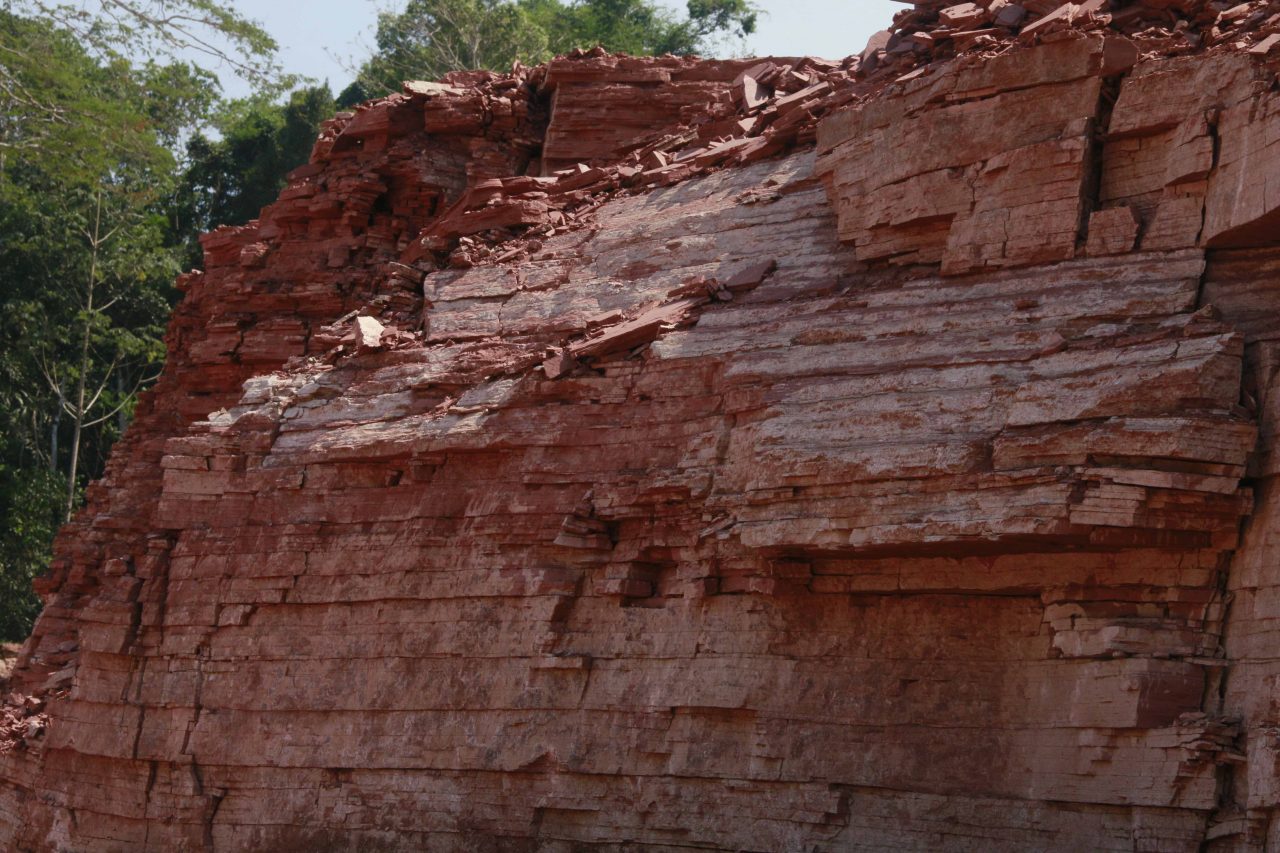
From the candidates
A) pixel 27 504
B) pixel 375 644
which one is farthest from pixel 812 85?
pixel 27 504

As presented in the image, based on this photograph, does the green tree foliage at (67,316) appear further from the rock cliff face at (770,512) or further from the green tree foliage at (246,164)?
the rock cliff face at (770,512)

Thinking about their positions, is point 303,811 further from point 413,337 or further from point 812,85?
point 812,85

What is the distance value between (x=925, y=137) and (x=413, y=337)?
5.64 m

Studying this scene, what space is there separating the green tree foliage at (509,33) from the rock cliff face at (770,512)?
1673cm

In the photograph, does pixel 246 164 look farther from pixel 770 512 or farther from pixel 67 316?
pixel 770 512

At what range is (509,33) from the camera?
3494 centimetres

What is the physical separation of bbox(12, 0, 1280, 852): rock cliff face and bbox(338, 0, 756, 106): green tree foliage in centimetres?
1673

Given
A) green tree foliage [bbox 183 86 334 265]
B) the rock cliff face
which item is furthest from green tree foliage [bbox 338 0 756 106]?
the rock cliff face

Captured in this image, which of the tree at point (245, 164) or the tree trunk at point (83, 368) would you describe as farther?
the tree at point (245, 164)

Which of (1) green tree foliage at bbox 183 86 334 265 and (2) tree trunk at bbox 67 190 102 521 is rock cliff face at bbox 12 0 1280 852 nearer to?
(2) tree trunk at bbox 67 190 102 521

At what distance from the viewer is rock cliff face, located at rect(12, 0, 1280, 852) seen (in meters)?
11.1

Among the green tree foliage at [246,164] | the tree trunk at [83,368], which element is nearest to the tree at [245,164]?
the green tree foliage at [246,164]

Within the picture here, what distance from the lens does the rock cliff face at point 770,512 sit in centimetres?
1110

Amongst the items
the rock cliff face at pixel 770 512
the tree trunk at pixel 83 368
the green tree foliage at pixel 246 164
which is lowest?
the rock cliff face at pixel 770 512
